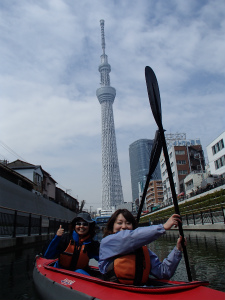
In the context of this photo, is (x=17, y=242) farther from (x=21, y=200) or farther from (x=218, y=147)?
(x=218, y=147)

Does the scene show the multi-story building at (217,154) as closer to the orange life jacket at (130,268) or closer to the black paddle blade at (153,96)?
the black paddle blade at (153,96)

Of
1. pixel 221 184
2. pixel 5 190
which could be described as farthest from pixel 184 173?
pixel 5 190

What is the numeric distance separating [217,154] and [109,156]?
108101mm

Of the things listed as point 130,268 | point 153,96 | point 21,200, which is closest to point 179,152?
point 21,200

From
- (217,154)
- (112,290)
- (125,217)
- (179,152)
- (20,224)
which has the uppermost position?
(179,152)

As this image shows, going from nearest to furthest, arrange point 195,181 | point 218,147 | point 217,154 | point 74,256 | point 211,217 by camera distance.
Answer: point 74,256 < point 211,217 < point 218,147 < point 217,154 < point 195,181

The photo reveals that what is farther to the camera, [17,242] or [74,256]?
[17,242]

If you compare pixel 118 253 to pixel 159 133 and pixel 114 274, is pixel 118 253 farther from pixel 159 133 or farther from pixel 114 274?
pixel 159 133

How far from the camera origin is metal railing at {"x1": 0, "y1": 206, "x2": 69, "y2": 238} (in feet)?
37.1

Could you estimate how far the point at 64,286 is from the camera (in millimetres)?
3262

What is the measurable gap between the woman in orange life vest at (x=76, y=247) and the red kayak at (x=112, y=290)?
1.10ft

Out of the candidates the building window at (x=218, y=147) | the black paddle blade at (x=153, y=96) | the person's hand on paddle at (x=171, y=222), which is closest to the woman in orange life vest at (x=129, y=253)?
the person's hand on paddle at (x=171, y=222)

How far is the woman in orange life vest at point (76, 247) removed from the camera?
13.5ft

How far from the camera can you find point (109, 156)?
142375 mm
